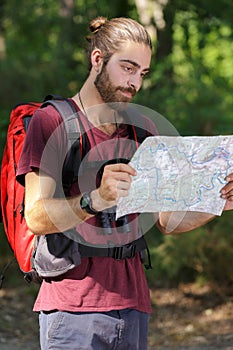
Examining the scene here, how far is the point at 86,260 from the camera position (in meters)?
2.59

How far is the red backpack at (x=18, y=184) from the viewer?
260 cm

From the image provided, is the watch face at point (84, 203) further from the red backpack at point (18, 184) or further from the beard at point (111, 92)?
the beard at point (111, 92)

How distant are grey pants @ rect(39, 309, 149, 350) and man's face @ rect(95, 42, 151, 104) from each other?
0.73 metres

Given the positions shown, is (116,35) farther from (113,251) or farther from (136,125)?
(113,251)

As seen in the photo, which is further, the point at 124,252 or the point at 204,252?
the point at 204,252

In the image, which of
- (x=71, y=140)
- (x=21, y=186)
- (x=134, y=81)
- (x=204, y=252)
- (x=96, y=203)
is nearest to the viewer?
(x=96, y=203)

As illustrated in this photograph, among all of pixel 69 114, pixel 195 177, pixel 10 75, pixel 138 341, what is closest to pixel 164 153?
pixel 195 177

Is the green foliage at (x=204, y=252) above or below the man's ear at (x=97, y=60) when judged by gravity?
below

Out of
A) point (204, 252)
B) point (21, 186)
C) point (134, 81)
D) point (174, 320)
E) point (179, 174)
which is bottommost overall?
point (174, 320)

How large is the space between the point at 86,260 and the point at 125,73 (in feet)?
2.11

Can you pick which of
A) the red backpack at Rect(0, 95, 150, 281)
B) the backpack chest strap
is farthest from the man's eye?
the backpack chest strap

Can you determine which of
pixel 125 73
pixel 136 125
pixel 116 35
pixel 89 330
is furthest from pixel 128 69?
pixel 89 330

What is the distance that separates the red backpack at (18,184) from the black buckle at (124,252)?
0.98ft

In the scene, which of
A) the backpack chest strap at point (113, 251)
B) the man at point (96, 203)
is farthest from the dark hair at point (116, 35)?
the backpack chest strap at point (113, 251)
